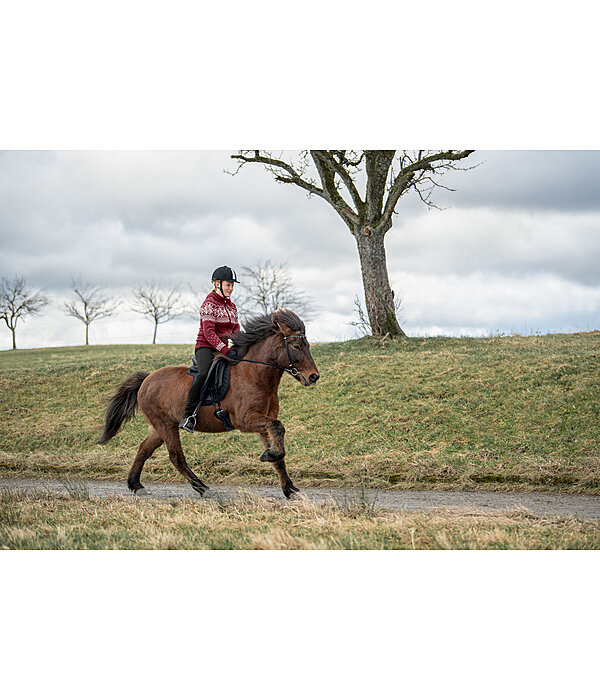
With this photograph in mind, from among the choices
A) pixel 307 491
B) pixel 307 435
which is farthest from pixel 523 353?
pixel 307 491

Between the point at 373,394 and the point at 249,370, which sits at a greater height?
the point at 249,370

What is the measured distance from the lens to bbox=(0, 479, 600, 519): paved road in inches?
301

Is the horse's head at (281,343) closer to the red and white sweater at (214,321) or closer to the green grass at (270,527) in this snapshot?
the red and white sweater at (214,321)

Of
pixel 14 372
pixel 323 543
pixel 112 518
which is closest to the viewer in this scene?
pixel 323 543

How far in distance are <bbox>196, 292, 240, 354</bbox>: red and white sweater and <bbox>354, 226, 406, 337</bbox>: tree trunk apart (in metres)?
10.8

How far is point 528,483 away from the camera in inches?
354

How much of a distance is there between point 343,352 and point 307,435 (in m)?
5.87

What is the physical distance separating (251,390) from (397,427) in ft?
15.4

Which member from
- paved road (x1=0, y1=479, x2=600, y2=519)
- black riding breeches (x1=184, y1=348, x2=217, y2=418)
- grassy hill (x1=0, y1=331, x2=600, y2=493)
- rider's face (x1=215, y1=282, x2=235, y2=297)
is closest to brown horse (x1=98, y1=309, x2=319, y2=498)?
black riding breeches (x1=184, y1=348, x2=217, y2=418)

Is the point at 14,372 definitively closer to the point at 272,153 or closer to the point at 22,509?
the point at 272,153

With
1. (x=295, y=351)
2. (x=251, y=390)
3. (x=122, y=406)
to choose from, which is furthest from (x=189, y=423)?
(x=295, y=351)

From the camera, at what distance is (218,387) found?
8.05 meters

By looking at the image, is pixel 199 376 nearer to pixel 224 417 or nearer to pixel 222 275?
pixel 224 417

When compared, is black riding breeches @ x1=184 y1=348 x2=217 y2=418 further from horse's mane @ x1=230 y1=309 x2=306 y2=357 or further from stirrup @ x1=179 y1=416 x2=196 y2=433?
horse's mane @ x1=230 y1=309 x2=306 y2=357
